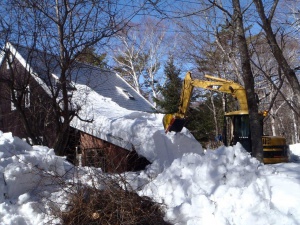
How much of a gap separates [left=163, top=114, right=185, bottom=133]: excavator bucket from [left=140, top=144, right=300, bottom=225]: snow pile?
4624 mm

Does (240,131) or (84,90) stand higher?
(84,90)

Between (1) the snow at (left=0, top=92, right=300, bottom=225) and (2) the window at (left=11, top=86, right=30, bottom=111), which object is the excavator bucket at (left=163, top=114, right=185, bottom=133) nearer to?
(2) the window at (left=11, top=86, right=30, bottom=111)

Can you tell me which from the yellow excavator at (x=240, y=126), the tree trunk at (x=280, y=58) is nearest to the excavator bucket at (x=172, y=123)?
the yellow excavator at (x=240, y=126)

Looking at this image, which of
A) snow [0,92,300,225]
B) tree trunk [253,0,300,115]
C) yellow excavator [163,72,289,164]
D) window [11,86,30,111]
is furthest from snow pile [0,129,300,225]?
yellow excavator [163,72,289,164]

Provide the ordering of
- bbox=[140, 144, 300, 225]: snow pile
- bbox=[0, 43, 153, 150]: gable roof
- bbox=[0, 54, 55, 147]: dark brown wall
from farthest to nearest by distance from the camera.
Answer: bbox=[0, 54, 55, 147]: dark brown wall
bbox=[0, 43, 153, 150]: gable roof
bbox=[140, 144, 300, 225]: snow pile

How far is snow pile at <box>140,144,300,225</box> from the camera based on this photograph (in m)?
5.64

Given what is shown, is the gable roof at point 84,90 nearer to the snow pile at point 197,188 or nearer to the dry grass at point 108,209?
the snow pile at point 197,188

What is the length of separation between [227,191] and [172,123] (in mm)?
6258

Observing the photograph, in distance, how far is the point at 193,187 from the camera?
6707 millimetres

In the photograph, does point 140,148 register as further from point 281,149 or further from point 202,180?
point 202,180

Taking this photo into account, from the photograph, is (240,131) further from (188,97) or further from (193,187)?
(193,187)

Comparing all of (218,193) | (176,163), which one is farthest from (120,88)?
(218,193)

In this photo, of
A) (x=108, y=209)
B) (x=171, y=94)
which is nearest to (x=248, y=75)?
(x=108, y=209)

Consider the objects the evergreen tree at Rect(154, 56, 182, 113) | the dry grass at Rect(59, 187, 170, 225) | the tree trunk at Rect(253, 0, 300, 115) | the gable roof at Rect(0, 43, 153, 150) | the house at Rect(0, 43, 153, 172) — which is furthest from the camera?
the evergreen tree at Rect(154, 56, 182, 113)
